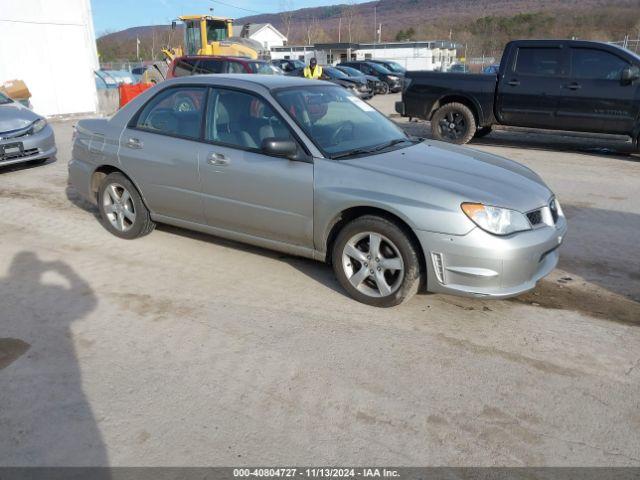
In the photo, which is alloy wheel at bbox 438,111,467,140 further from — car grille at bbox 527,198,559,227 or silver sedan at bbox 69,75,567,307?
car grille at bbox 527,198,559,227

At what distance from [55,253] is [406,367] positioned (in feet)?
12.3

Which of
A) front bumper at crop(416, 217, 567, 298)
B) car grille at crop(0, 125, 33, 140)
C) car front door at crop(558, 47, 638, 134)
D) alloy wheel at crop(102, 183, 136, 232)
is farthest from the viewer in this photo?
car front door at crop(558, 47, 638, 134)

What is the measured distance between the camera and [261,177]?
4.39 m

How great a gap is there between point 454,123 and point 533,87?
1.65 metres

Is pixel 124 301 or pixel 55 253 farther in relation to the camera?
pixel 55 253

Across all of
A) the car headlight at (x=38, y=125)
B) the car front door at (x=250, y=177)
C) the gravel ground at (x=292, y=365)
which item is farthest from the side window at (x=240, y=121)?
the car headlight at (x=38, y=125)

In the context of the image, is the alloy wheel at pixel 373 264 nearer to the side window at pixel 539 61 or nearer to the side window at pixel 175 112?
the side window at pixel 175 112

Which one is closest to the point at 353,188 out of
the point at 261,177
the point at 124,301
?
the point at 261,177

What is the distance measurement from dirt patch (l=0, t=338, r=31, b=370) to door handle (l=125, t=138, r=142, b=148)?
219 centimetres

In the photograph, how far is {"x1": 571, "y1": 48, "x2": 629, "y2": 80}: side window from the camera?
31.9 feet

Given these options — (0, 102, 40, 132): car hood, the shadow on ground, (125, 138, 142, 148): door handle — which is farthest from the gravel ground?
(0, 102, 40, 132): car hood

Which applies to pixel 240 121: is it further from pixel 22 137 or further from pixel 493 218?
pixel 22 137

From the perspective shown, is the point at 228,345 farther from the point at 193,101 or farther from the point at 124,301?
the point at 193,101

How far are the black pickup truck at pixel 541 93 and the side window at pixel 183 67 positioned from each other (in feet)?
21.0
